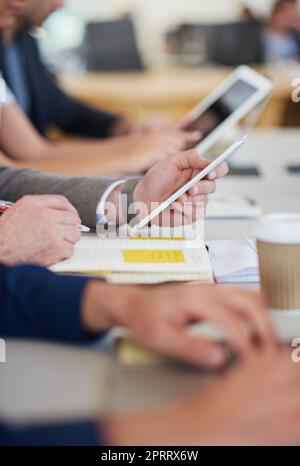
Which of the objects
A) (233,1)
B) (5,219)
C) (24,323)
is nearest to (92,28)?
(5,219)

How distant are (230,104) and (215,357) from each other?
126 centimetres

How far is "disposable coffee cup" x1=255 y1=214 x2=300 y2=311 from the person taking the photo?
0.85 m

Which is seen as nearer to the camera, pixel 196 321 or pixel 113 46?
pixel 196 321

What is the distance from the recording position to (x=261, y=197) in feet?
5.10

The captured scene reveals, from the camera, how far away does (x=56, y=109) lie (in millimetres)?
2564

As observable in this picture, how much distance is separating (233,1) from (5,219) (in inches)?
313

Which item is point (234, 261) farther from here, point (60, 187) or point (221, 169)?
point (60, 187)

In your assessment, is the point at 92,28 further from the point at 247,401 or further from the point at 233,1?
the point at 233,1

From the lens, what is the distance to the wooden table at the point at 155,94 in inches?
132

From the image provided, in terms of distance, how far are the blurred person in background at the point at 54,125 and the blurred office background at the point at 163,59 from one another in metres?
0.17

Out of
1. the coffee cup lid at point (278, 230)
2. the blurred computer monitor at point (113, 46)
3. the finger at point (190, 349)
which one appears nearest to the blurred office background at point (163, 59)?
the blurred computer monitor at point (113, 46)

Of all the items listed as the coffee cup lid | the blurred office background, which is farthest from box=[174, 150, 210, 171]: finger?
the blurred office background

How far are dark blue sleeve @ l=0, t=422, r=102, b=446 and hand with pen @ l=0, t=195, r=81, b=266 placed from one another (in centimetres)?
36

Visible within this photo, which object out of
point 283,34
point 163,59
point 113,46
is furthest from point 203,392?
point 163,59
